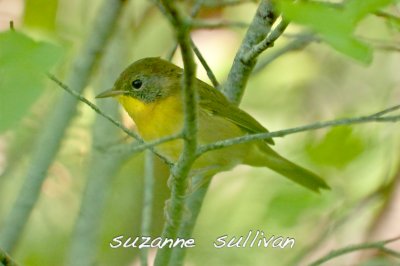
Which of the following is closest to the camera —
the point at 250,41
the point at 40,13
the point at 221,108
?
the point at 250,41

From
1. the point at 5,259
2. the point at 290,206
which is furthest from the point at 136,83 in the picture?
the point at 5,259

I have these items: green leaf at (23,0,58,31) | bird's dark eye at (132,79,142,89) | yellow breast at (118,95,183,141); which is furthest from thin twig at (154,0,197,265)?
green leaf at (23,0,58,31)

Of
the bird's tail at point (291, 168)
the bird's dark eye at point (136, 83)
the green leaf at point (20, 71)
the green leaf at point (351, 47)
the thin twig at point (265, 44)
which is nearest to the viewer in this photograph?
the green leaf at point (351, 47)

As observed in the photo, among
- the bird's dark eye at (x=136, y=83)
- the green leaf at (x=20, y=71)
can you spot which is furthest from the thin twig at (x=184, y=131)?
the bird's dark eye at (x=136, y=83)

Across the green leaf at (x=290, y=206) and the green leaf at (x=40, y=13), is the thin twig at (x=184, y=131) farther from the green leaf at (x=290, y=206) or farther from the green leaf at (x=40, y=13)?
the green leaf at (x=40, y=13)

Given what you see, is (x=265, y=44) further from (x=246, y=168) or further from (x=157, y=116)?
(x=246, y=168)

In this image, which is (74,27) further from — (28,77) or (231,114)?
(28,77)
